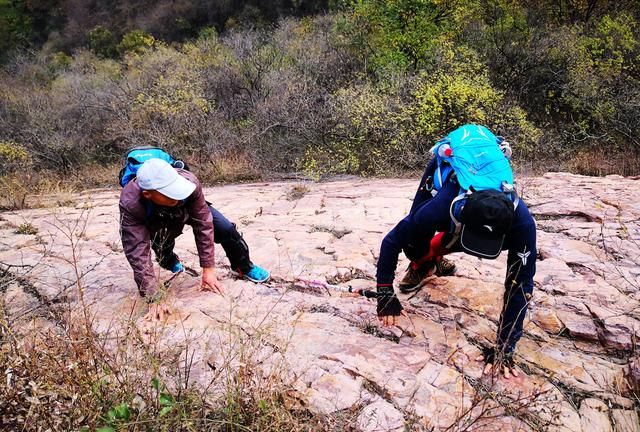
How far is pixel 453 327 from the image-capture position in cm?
268

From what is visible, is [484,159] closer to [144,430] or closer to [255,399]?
[255,399]

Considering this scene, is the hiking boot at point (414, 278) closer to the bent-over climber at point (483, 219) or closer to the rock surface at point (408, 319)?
the rock surface at point (408, 319)

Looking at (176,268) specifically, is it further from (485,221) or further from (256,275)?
(485,221)

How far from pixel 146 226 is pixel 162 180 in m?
0.42

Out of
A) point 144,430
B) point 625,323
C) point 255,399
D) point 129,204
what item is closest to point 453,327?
point 625,323

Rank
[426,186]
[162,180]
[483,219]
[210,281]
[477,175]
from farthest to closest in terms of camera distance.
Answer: [210,281] < [426,186] < [162,180] < [477,175] < [483,219]

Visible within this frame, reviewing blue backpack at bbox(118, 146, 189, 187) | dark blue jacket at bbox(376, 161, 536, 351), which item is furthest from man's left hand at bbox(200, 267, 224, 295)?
dark blue jacket at bbox(376, 161, 536, 351)

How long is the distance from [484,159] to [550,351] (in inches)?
47.1

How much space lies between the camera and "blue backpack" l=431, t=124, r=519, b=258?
1.98 meters

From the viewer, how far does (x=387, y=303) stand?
2.54m

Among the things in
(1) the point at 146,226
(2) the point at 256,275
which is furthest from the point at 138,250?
(2) the point at 256,275

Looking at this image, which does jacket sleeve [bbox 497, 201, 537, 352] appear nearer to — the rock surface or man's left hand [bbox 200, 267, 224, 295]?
the rock surface

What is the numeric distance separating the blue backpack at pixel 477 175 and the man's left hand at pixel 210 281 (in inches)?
60.0

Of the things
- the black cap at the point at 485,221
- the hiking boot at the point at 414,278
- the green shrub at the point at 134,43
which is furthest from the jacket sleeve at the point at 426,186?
the green shrub at the point at 134,43
